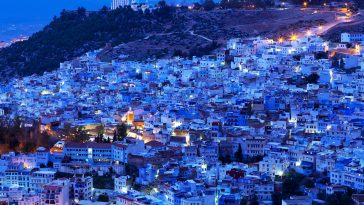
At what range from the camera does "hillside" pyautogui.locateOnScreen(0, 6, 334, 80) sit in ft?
120

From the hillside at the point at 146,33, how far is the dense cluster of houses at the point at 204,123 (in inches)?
102

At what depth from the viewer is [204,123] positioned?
2297 cm

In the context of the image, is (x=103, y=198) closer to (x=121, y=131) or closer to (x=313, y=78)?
(x=121, y=131)

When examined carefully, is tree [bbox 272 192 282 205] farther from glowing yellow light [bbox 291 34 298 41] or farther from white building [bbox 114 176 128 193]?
glowing yellow light [bbox 291 34 298 41]

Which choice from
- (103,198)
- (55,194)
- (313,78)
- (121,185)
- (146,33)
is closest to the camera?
(55,194)

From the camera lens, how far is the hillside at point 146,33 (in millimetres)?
36719

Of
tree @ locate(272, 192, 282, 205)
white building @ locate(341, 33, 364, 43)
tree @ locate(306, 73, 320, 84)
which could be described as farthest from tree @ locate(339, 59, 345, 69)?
tree @ locate(272, 192, 282, 205)

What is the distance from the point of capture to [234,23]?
3878 cm

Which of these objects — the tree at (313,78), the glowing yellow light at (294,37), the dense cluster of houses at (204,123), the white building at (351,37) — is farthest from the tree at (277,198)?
the glowing yellow light at (294,37)

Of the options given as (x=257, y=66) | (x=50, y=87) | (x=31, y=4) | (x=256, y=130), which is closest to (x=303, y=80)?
(x=257, y=66)

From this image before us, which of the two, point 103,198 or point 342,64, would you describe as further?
point 342,64

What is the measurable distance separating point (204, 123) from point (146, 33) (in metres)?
16.8

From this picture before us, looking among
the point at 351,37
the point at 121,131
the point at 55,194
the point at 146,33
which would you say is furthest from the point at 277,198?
the point at 146,33

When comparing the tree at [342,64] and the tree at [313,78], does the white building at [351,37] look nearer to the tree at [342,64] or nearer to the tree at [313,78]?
the tree at [342,64]
